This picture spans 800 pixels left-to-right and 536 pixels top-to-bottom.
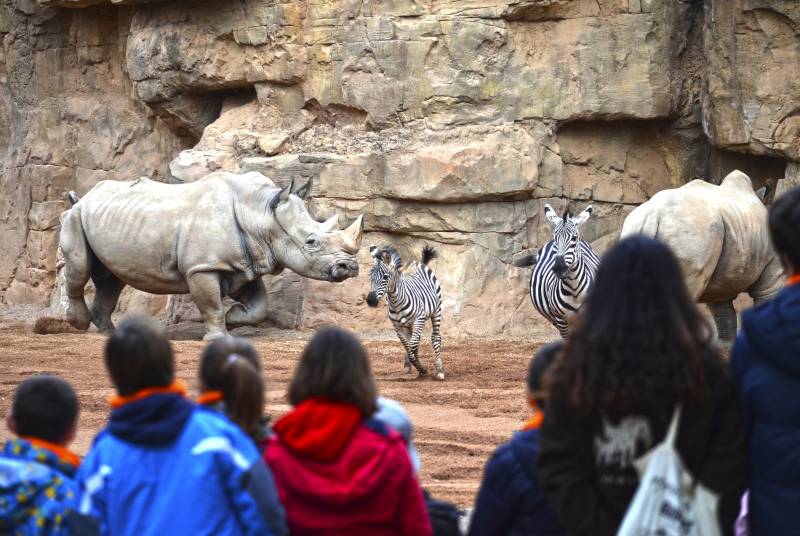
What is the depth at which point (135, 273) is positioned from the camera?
15.6m

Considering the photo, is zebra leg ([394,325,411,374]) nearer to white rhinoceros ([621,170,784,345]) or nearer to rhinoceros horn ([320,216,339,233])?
white rhinoceros ([621,170,784,345])

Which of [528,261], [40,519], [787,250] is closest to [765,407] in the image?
[787,250]

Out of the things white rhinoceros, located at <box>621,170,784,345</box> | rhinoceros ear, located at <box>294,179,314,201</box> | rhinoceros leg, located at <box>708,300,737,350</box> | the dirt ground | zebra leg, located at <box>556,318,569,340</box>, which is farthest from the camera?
rhinoceros ear, located at <box>294,179,314,201</box>

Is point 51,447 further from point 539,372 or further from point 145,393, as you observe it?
point 539,372

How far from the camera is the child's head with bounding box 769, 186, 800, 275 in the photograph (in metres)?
3.96

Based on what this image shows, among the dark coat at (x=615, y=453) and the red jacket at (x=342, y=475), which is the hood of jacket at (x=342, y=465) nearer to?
the red jacket at (x=342, y=475)

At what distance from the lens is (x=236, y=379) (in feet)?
13.9

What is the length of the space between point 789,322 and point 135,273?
12.4 metres

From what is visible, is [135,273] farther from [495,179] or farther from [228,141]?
[495,179]

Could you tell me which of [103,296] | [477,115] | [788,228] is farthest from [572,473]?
[103,296]

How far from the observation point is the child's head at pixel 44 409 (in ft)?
14.1

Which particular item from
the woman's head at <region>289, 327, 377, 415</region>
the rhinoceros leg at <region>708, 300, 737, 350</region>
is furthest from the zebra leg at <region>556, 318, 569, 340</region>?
the woman's head at <region>289, 327, 377, 415</region>

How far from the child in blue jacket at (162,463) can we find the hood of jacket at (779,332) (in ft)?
4.77

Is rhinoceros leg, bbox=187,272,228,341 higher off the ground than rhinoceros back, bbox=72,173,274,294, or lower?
lower
